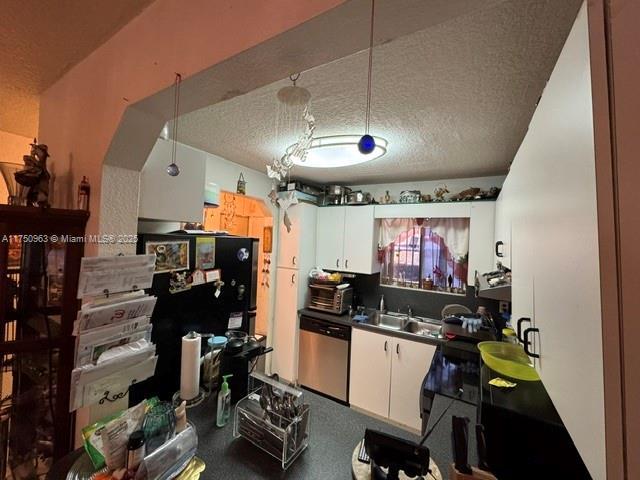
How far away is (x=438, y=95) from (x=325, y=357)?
2565 mm

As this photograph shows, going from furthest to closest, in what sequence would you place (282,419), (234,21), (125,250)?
(125,250) → (282,419) → (234,21)

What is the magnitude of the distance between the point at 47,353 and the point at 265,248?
2.02 m

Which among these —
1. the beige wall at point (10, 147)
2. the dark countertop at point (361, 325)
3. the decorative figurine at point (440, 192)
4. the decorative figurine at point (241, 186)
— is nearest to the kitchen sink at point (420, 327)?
the dark countertop at point (361, 325)

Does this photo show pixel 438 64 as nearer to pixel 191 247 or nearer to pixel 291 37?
pixel 291 37

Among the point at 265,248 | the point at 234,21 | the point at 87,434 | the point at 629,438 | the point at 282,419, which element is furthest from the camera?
the point at 265,248

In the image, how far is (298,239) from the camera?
9.61 feet

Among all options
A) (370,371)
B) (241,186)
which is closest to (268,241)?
(241,186)

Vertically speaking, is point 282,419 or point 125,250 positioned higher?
point 125,250

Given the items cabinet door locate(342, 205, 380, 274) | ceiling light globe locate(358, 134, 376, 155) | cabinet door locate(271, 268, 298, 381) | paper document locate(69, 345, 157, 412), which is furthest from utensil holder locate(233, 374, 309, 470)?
cabinet door locate(342, 205, 380, 274)

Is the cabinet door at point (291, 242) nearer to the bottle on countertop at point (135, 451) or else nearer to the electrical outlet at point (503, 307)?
the electrical outlet at point (503, 307)

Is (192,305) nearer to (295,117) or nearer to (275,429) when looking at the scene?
(275,429)

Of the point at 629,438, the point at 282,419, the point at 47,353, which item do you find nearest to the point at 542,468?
the point at 629,438

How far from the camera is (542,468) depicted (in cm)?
90

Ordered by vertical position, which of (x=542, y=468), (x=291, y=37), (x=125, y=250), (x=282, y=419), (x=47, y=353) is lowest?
(x=542, y=468)
